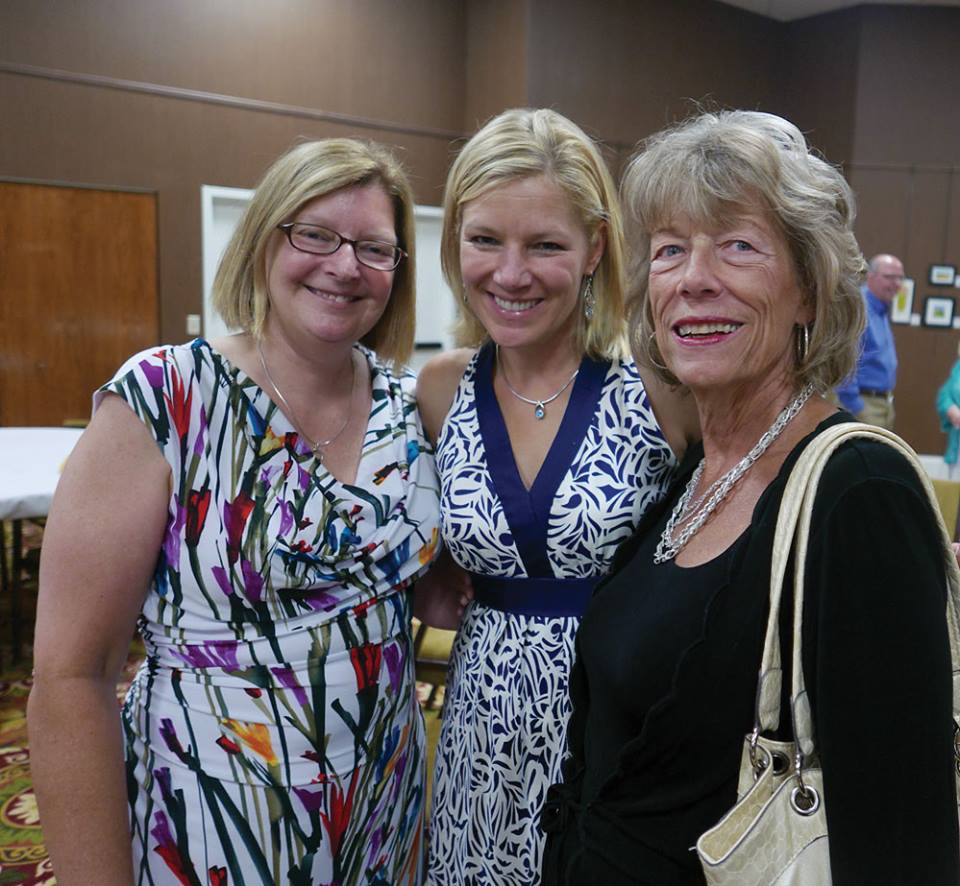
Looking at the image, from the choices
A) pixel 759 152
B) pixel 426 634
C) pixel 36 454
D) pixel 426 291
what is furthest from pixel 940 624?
pixel 426 291

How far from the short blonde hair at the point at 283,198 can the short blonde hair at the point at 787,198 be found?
0.53 meters

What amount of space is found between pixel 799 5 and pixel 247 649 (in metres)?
9.78

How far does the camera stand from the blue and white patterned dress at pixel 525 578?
156 cm

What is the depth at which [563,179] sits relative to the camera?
5.26 feet

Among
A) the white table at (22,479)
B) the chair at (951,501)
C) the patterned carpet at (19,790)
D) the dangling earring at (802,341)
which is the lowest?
the patterned carpet at (19,790)

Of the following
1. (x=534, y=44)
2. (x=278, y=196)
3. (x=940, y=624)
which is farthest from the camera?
(x=534, y=44)

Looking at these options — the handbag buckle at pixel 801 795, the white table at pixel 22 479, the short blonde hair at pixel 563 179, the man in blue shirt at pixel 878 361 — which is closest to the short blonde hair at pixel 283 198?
the short blonde hair at pixel 563 179

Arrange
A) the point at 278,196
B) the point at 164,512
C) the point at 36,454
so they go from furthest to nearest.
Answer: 1. the point at 36,454
2. the point at 278,196
3. the point at 164,512

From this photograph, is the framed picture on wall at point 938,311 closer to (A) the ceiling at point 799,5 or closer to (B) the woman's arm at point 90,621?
(A) the ceiling at point 799,5

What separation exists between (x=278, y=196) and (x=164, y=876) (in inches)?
44.3

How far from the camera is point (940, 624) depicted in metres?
0.88

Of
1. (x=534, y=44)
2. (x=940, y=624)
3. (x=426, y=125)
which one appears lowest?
(x=940, y=624)

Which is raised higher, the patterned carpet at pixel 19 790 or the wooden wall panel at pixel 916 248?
the wooden wall panel at pixel 916 248

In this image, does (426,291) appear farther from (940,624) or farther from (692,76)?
(940,624)
